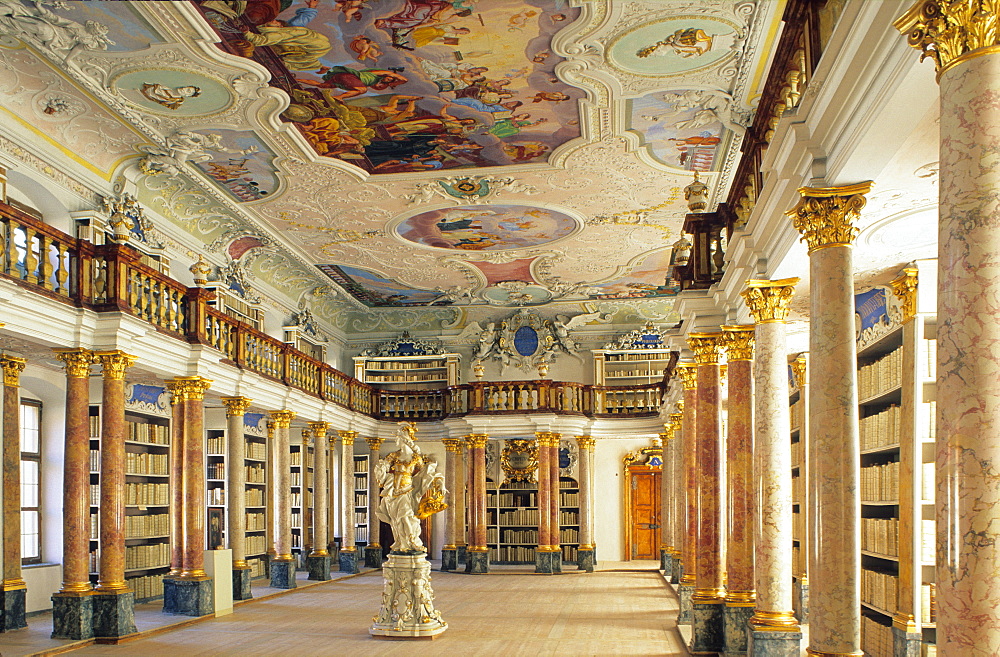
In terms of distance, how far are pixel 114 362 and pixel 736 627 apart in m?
8.09

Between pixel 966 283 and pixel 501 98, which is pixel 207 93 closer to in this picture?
pixel 501 98

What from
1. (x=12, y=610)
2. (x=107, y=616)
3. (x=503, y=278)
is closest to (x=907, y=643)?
(x=107, y=616)

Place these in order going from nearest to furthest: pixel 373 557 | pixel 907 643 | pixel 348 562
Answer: pixel 907 643 < pixel 348 562 < pixel 373 557

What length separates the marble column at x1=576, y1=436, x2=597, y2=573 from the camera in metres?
23.4

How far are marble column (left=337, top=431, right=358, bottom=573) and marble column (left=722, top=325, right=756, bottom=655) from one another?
14.2 m

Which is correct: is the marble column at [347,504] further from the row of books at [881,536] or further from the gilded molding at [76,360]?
the row of books at [881,536]

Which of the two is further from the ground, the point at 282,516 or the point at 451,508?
the point at 282,516

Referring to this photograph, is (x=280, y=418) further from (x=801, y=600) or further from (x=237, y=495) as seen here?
(x=801, y=600)

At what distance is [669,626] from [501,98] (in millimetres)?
7821

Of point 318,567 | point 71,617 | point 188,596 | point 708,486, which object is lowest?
point 318,567

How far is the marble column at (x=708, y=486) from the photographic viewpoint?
10.6 metres

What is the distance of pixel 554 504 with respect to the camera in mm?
23422

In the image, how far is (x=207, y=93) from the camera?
11172 millimetres

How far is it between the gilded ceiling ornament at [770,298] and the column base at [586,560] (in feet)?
52.4
